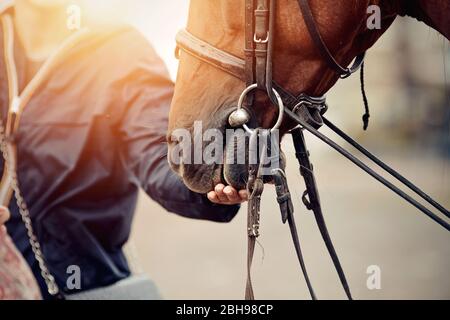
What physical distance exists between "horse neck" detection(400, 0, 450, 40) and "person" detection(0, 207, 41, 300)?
41.0 inches

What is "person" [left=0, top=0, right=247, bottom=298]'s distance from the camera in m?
2.07

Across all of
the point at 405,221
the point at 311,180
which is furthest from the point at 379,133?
the point at 311,180

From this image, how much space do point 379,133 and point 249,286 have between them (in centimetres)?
575

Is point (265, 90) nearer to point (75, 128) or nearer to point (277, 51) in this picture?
point (277, 51)

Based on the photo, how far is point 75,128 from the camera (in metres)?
2.13

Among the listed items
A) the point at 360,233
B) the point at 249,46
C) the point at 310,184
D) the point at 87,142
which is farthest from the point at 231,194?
the point at 360,233

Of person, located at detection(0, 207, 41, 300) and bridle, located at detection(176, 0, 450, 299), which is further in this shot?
person, located at detection(0, 207, 41, 300)

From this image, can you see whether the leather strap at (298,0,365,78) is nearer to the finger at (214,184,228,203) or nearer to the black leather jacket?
the finger at (214,184,228,203)

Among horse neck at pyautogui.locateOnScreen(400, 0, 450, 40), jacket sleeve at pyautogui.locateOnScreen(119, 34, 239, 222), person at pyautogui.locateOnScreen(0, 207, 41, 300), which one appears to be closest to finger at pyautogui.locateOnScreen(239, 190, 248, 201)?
jacket sleeve at pyautogui.locateOnScreen(119, 34, 239, 222)

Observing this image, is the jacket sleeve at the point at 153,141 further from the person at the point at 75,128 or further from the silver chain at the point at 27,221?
the silver chain at the point at 27,221

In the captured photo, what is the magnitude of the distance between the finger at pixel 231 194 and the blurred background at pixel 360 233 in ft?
4.33

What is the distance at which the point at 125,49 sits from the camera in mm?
2176

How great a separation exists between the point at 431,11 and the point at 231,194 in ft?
1.79

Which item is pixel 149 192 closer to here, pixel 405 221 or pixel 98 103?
pixel 98 103
